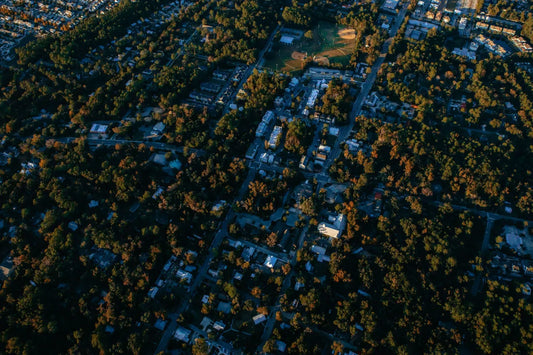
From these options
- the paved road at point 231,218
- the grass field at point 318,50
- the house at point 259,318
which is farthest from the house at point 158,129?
the house at point 259,318

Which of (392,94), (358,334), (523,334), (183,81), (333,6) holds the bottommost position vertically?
(358,334)

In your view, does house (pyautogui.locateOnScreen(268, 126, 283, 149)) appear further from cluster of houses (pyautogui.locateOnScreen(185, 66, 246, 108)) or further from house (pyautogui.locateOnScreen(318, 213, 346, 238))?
house (pyautogui.locateOnScreen(318, 213, 346, 238))

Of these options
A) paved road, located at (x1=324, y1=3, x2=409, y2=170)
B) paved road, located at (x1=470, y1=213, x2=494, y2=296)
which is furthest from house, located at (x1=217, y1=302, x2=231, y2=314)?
paved road, located at (x1=470, y1=213, x2=494, y2=296)

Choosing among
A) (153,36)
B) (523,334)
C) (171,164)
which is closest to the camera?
(523,334)

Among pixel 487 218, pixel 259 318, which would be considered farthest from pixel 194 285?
pixel 487 218

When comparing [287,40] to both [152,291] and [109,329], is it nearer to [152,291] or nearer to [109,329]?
[152,291]

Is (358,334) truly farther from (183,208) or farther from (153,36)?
(153,36)

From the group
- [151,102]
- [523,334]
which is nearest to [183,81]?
[151,102]
